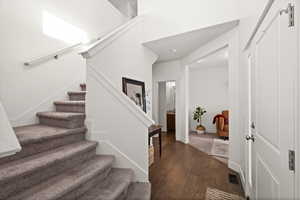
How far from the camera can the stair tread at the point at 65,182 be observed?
108 centimetres

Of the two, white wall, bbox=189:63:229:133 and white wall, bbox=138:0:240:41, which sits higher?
white wall, bbox=138:0:240:41

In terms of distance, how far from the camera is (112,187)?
1467mm

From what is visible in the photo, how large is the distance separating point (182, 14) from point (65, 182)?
334cm

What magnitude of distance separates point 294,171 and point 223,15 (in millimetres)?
2612

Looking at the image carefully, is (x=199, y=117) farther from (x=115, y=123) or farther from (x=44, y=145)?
(x=44, y=145)

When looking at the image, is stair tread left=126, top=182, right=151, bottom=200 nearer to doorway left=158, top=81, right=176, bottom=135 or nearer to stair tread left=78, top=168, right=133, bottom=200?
stair tread left=78, top=168, right=133, bottom=200

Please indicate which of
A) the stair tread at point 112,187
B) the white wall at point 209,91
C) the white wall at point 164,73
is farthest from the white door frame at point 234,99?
the white wall at point 209,91

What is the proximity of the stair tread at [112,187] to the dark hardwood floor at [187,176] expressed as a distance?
61 cm

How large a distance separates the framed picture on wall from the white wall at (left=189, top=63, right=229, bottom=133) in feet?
11.6

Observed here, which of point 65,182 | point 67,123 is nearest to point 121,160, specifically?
point 65,182

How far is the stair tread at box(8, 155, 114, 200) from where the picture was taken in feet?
3.54

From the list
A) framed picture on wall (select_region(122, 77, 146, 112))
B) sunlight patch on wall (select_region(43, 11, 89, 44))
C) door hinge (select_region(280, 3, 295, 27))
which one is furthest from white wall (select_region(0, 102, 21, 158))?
sunlight patch on wall (select_region(43, 11, 89, 44))

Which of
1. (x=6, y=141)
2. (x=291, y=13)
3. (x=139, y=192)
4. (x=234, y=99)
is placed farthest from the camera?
(x=234, y=99)

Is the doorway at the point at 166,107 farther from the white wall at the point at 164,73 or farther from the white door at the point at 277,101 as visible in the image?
the white door at the point at 277,101
